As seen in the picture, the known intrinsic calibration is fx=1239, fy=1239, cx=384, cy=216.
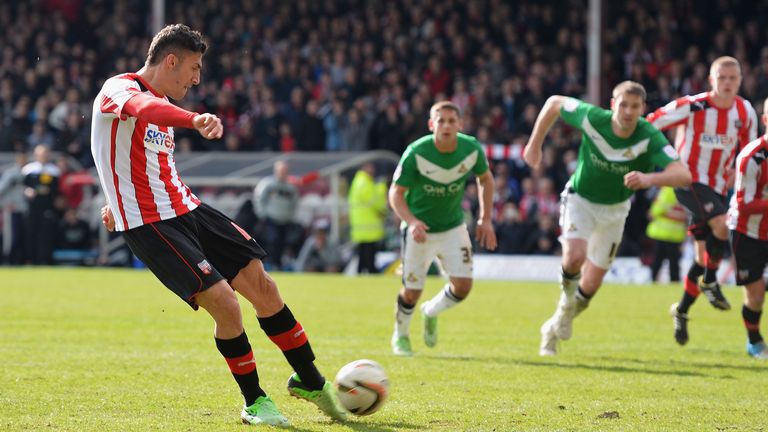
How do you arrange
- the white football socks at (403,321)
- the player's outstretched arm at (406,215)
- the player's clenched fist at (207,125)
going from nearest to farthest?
the player's clenched fist at (207,125), the player's outstretched arm at (406,215), the white football socks at (403,321)

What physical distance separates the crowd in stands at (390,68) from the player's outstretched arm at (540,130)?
9917 millimetres

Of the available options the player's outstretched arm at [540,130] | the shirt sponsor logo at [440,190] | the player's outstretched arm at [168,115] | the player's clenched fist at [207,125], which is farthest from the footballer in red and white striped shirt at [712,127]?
the player's clenched fist at [207,125]

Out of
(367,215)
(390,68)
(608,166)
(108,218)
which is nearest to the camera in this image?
(108,218)

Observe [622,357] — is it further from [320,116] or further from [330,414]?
[320,116]

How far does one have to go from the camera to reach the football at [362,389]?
22.5 ft

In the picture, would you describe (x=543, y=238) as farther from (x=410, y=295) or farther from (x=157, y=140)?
(x=157, y=140)

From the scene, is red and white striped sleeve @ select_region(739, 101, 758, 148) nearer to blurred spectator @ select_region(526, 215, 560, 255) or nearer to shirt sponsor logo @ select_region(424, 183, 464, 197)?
shirt sponsor logo @ select_region(424, 183, 464, 197)

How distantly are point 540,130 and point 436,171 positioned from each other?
922mm

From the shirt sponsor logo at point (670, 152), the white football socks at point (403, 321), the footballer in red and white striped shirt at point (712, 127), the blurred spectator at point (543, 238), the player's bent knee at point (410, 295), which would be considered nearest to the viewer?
the shirt sponsor logo at point (670, 152)

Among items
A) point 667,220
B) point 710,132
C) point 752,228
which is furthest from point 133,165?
point 667,220

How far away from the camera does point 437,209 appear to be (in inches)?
412

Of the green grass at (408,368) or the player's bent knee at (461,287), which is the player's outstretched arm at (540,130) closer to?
the player's bent knee at (461,287)

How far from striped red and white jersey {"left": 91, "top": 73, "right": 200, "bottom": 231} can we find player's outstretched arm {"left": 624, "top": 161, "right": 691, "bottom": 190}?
3.62 metres

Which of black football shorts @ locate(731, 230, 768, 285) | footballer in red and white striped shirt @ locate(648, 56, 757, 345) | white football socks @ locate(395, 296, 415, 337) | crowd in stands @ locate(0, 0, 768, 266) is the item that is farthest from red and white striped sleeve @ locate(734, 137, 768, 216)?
crowd in stands @ locate(0, 0, 768, 266)
